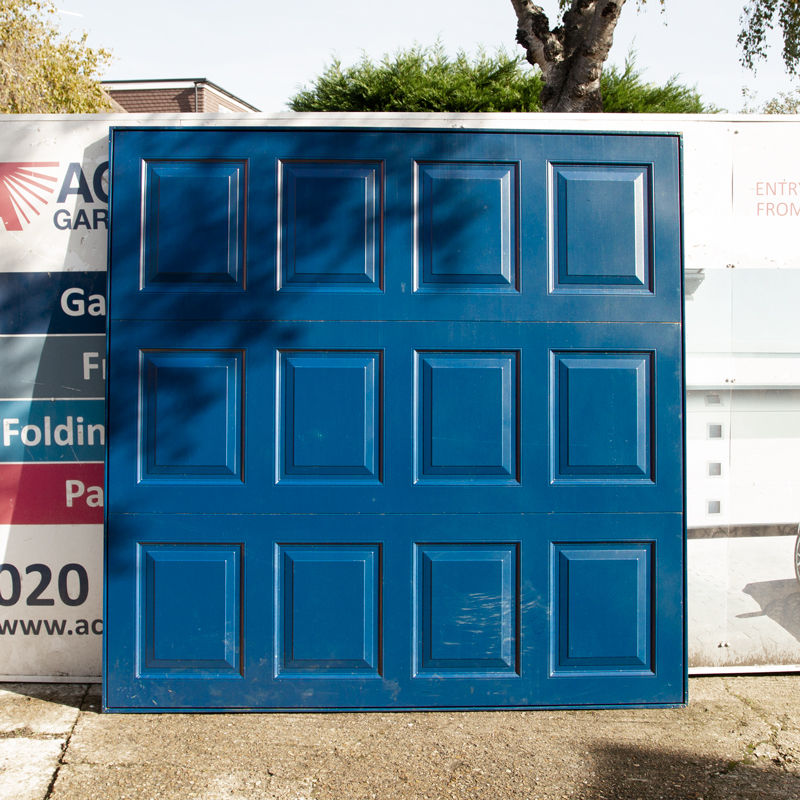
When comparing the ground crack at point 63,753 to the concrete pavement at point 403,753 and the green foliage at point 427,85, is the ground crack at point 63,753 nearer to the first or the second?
the concrete pavement at point 403,753

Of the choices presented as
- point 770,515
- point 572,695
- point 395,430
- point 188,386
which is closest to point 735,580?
point 770,515

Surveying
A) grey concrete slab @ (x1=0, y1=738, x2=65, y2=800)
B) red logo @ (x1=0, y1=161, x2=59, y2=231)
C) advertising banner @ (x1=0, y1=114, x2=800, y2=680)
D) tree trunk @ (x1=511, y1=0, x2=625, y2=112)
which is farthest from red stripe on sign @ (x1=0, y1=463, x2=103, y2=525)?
tree trunk @ (x1=511, y1=0, x2=625, y2=112)

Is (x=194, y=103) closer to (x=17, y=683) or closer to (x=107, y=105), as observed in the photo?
(x=107, y=105)

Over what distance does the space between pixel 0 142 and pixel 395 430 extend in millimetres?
2552

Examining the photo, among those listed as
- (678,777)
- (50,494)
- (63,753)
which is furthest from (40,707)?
(678,777)

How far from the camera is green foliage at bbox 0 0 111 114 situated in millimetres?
12767

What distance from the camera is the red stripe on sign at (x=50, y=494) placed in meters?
3.45

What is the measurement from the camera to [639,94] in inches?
674

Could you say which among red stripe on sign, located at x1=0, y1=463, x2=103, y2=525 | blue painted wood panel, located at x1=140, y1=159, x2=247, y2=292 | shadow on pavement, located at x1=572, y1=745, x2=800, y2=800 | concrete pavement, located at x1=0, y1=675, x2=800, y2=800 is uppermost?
blue painted wood panel, located at x1=140, y1=159, x2=247, y2=292

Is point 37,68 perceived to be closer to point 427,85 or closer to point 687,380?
point 427,85

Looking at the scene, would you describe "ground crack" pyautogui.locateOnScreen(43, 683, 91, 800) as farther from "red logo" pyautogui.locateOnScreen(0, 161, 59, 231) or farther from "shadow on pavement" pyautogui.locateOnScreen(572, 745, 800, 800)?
"red logo" pyautogui.locateOnScreen(0, 161, 59, 231)

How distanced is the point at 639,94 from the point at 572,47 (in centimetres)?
1254

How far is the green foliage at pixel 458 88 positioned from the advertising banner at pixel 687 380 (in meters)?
13.9

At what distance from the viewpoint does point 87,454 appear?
136 inches
